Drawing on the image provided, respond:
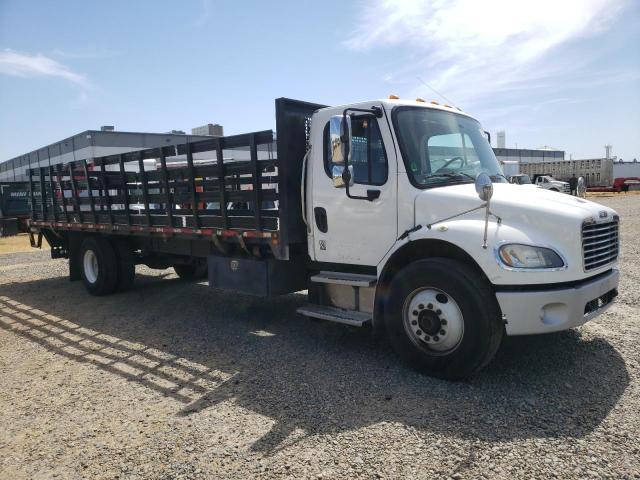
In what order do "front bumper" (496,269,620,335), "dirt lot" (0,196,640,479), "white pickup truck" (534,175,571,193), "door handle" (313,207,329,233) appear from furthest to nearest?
"white pickup truck" (534,175,571,193) < "door handle" (313,207,329,233) < "front bumper" (496,269,620,335) < "dirt lot" (0,196,640,479)

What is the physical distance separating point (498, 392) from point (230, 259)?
3.47 metres

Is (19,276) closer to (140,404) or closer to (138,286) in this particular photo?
(138,286)

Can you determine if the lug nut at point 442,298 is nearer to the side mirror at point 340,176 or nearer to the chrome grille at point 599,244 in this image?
the chrome grille at point 599,244

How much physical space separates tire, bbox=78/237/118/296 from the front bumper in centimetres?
668

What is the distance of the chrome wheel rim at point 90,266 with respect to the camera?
8672 mm

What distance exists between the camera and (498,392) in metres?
3.98

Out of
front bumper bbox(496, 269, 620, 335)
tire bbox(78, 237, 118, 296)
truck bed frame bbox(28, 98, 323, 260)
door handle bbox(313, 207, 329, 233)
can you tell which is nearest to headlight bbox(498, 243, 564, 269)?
front bumper bbox(496, 269, 620, 335)

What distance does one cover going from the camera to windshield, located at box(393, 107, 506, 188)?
461cm

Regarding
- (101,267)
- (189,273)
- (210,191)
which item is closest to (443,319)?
(210,191)

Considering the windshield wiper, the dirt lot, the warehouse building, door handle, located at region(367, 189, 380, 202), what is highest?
the warehouse building

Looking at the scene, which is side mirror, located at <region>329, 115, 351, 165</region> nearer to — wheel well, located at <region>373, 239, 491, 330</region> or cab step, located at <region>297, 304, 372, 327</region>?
wheel well, located at <region>373, 239, 491, 330</region>

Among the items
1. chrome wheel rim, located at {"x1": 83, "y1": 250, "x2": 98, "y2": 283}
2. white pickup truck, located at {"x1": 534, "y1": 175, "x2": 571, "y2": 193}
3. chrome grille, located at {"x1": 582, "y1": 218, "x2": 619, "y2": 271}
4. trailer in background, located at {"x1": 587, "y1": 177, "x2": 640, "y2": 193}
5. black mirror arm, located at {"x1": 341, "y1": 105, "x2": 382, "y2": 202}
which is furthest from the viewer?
trailer in background, located at {"x1": 587, "y1": 177, "x2": 640, "y2": 193}

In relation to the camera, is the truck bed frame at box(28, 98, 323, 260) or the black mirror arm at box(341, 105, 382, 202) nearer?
the black mirror arm at box(341, 105, 382, 202)

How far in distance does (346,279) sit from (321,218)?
707 millimetres
